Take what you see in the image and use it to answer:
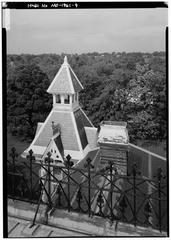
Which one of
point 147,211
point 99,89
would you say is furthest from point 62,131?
point 147,211

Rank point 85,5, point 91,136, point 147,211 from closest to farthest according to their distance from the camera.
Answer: point 147,211, point 85,5, point 91,136

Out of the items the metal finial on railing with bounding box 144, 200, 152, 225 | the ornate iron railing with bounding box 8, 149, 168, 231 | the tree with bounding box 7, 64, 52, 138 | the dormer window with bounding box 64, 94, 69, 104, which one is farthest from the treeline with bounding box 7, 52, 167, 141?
the metal finial on railing with bounding box 144, 200, 152, 225

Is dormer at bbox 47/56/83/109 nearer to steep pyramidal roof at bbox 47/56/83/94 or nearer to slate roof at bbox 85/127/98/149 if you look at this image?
steep pyramidal roof at bbox 47/56/83/94

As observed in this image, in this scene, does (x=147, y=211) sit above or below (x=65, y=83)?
below

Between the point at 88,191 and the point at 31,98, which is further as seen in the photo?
the point at 31,98

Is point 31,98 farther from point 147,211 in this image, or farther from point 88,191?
point 147,211

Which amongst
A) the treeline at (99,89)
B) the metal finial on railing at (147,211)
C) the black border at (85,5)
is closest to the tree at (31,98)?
the treeline at (99,89)

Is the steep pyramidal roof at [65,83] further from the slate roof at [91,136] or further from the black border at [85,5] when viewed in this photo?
the black border at [85,5]

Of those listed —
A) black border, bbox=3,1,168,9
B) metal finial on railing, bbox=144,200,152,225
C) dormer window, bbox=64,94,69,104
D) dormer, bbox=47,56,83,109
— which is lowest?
metal finial on railing, bbox=144,200,152,225
